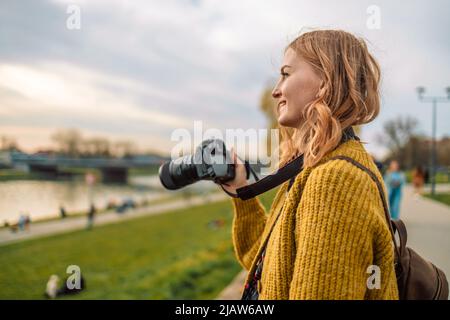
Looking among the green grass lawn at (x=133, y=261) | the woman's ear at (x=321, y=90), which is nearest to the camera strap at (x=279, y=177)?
the woman's ear at (x=321, y=90)

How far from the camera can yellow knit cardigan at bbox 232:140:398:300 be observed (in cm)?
101

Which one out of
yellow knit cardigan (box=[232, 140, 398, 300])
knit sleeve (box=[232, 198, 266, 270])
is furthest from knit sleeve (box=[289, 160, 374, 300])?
knit sleeve (box=[232, 198, 266, 270])

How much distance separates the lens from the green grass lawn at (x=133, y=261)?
5.87 meters

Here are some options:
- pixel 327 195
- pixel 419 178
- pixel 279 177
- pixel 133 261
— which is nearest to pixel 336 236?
pixel 327 195

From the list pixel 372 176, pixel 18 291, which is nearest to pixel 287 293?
pixel 372 176

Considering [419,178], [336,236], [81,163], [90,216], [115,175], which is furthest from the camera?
[115,175]

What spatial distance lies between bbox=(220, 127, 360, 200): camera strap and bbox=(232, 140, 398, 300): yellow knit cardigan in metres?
0.06

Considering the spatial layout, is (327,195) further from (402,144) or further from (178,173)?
(402,144)

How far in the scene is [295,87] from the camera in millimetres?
1259

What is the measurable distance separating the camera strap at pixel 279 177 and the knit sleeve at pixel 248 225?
0.15 meters

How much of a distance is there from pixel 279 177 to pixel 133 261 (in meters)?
11.3

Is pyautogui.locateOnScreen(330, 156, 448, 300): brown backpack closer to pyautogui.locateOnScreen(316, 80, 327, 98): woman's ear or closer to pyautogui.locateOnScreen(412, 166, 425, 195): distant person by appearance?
pyautogui.locateOnScreen(316, 80, 327, 98): woman's ear
